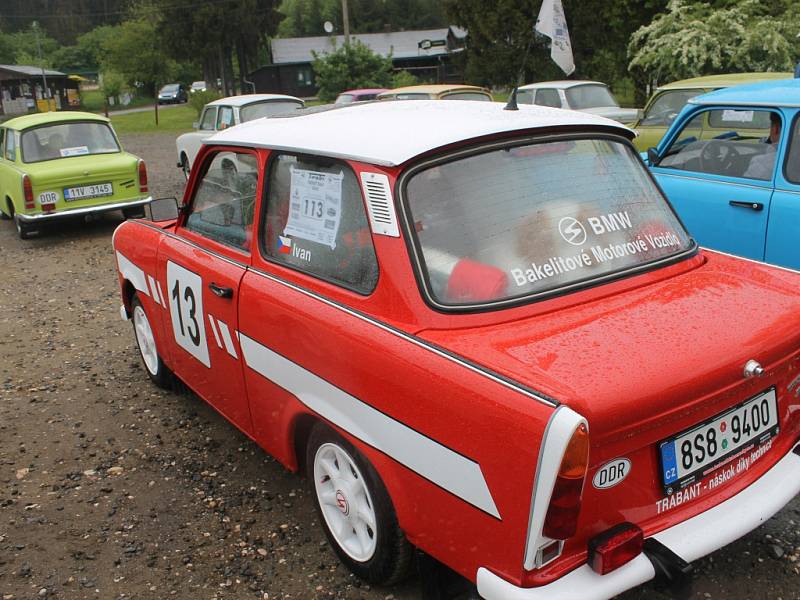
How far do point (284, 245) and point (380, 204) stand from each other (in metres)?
0.70

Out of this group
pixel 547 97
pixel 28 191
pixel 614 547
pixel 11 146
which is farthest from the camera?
pixel 547 97

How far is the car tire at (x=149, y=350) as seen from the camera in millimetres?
4898

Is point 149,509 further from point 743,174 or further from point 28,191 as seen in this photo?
point 28,191

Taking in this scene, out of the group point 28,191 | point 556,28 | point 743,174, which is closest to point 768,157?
point 743,174

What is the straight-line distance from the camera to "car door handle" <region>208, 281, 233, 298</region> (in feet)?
10.9

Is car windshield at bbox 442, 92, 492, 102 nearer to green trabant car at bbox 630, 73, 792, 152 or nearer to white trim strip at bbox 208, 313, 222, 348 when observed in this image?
green trabant car at bbox 630, 73, 792, 152

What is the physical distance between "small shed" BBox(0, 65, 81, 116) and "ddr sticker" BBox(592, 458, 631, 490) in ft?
200

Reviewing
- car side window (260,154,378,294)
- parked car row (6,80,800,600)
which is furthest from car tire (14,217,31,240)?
car side window (260,154,378,294)

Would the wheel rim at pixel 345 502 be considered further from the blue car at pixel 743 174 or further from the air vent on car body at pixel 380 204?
the blue car at pixel 743 174

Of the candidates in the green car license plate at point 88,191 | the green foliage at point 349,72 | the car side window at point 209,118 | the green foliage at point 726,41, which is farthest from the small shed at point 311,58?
the green car license plate at point 88,191

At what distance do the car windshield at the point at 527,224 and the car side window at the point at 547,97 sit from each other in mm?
11431

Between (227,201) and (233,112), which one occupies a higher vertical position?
(233,112)

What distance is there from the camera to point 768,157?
4.88m

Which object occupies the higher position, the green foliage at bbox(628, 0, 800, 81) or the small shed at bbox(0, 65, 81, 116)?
the small shed at bbox(0, 65, 81, 116)
